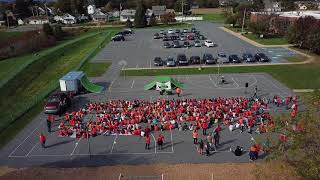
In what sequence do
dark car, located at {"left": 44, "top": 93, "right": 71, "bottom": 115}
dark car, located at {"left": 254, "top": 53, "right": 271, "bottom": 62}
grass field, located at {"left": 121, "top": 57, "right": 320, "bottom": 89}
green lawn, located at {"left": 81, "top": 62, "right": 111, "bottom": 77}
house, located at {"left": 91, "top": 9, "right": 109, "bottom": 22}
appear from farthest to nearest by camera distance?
house, located at {"left": 91, "top": 9, "right": 109, "bottom": 22}, dark car, located at {"left": 254, "top": 53, "right": 271, "bottom": 62}, green lawn, located at {"left": 81, "top": 62, "right": 111, "bottom": 77}, grass field, located at {"left": 121, "top": 57, "right": 320, "bottom": 89}, dark car, located at {"left": 44, "top": 93, "right": 71, "bottom": 115}

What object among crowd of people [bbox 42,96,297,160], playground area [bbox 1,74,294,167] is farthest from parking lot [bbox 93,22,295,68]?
playground area [bbox 1,74,294,167]

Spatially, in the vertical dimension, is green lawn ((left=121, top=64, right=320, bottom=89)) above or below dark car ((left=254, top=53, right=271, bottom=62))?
below

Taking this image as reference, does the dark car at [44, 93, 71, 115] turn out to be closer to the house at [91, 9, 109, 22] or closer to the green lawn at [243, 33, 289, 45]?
the green lawn at [243, 33, 289, 45]

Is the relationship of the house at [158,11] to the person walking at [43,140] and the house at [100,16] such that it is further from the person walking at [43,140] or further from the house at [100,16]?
the person walking at [43,140]

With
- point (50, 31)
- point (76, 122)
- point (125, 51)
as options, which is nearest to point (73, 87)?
point (76, 122)

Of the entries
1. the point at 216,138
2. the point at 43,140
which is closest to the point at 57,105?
the point at 43,140

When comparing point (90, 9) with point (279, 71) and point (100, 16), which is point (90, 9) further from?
point (279, 71)

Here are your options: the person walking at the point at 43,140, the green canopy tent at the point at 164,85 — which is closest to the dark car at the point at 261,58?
the green canopy tent at the point at 164,85

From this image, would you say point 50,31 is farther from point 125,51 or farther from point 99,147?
point 99,147
